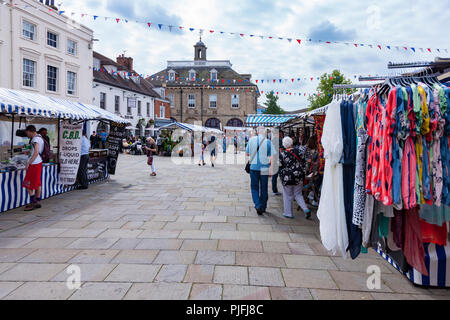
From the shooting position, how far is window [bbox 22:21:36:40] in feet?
55.6

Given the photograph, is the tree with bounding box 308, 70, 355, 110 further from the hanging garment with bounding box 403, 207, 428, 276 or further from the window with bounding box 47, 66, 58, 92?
the hanging garment with bounding box 403, 207, 428, 276

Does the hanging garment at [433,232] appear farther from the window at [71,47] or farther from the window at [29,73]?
the window at [71,47]

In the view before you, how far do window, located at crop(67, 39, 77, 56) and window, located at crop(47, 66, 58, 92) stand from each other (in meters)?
1.94

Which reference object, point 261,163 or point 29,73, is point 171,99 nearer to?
point 29,73

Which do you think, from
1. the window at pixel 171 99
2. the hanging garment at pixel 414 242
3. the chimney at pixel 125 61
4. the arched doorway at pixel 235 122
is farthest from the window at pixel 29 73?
the arched doorway at pixel 235 122

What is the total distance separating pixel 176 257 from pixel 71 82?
67.8ft

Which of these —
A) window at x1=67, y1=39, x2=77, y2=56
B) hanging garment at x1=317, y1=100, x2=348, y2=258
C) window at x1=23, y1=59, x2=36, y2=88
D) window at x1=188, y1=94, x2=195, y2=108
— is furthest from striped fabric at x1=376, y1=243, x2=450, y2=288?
window at x1=188, y1=94, x2=195, y2=108

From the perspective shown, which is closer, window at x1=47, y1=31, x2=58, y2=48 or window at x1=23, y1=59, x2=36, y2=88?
window at x1=23, y1=59, x2=36, y2=88

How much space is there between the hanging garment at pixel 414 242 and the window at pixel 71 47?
22.5 metres

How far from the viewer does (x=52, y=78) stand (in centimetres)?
1922

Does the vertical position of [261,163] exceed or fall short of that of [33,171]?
it exceeds it

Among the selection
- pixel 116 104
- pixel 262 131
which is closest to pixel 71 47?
pixel 116 104

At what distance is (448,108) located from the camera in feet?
8.49

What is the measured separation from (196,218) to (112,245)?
1807 mm
